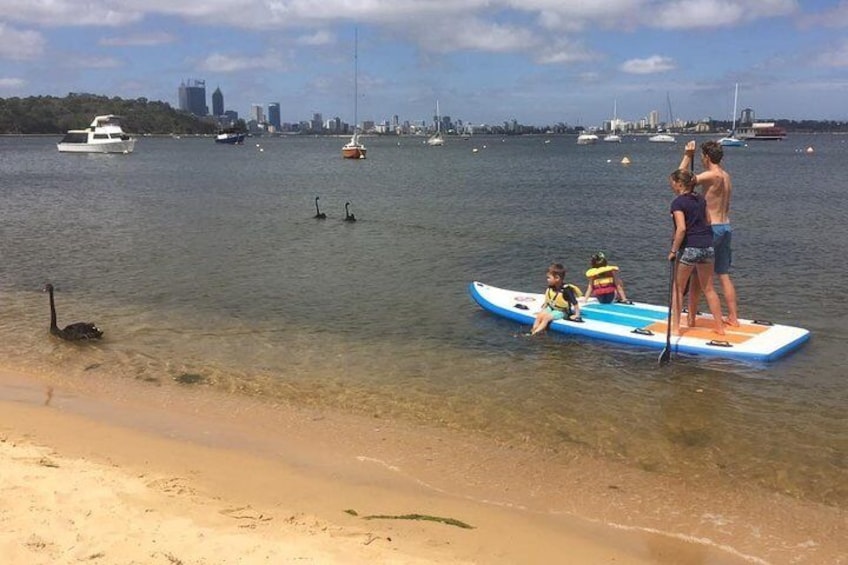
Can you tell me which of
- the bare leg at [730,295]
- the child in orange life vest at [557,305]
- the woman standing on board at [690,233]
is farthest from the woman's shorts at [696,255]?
the child in orange life vest at [557,305]

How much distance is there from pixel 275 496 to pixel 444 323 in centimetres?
699

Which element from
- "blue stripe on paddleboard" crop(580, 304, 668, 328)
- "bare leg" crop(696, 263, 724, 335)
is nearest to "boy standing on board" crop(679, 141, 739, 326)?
"bare leg" crop(696, 263, 724, 335)

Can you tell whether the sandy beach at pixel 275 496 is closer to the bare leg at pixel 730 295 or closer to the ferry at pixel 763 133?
the bare leg at pixel 730 295

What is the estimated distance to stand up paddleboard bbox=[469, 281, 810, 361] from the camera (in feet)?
34.0

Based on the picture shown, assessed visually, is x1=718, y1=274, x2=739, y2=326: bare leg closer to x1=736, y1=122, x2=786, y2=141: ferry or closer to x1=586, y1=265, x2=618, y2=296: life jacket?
x1=586, y1=265, x2=618, y2=296: life jacket

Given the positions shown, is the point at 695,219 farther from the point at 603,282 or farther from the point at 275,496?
the point at 275,496

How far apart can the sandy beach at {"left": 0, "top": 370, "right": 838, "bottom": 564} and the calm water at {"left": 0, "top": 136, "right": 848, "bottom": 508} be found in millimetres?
1051

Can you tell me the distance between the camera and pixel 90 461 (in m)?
6.97

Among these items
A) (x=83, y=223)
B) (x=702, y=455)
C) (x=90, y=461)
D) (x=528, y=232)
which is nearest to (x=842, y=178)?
(x=528, y=232)

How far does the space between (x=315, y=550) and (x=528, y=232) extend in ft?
72.3

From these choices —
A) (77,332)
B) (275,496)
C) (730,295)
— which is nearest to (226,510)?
(275,496)

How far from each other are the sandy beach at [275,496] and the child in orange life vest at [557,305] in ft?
14.3

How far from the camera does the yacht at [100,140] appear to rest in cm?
9225

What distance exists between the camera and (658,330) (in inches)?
441
